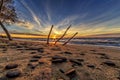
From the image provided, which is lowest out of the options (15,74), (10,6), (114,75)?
(114,75)

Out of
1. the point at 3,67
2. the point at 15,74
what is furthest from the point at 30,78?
the point at 3,67

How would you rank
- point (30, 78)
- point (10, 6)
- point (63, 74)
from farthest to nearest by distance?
point (10, 6)
point (63, 74)
point (30, 78)

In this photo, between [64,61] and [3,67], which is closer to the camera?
[3,67]

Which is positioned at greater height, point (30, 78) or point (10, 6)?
point (10, 6)

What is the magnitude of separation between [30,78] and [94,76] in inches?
114

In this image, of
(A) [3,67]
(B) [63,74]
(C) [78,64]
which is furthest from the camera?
(C) [78,64]

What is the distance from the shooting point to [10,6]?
72.4 ft

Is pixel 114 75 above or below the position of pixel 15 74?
below

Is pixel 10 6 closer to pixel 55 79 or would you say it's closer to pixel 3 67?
pixel 3 67

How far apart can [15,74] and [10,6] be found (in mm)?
18911

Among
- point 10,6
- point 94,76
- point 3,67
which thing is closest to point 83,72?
point 94,76

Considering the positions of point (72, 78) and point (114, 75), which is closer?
point (72, 78)

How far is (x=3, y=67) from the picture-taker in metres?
6.64

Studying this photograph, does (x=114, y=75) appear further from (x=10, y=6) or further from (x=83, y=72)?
(x=10, y=6)
